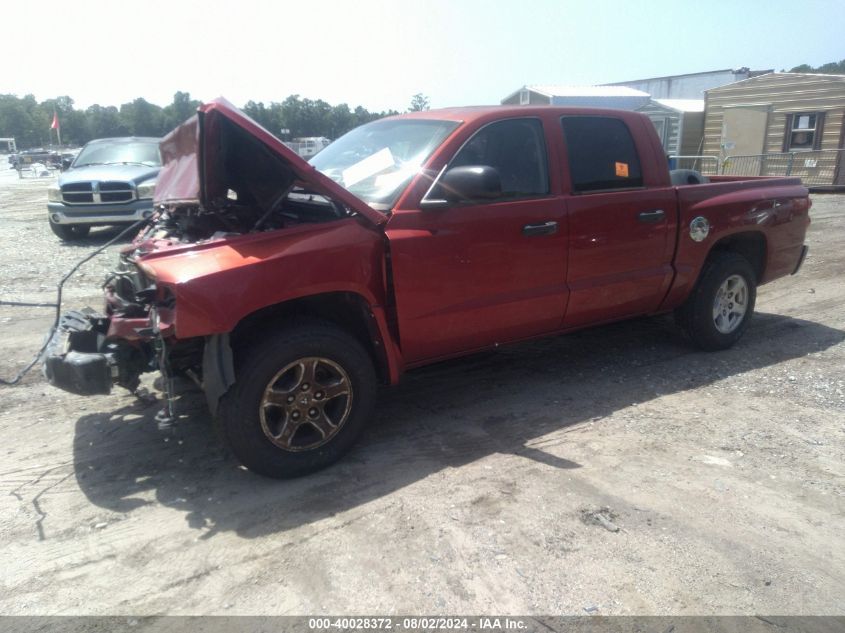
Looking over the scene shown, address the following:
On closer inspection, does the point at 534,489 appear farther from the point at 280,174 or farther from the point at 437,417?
the point at 280,174

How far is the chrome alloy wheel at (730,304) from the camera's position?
18.4 ft

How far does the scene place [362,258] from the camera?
3697 millimetres

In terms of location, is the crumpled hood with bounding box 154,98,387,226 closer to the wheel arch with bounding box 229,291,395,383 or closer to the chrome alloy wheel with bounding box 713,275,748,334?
the wheel arch with bounding box 229,291,395,383

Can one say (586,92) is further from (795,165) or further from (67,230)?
(67,230)

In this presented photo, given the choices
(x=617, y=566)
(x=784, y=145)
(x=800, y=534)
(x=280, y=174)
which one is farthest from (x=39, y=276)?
(x=784, y=145)

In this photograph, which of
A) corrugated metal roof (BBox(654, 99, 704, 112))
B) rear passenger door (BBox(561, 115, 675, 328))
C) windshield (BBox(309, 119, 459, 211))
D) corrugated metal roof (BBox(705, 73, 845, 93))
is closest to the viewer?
windshield (BBox(309, 119, 459, 211))

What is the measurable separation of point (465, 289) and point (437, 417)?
0.96 meters

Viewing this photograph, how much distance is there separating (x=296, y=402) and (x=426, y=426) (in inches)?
42.8

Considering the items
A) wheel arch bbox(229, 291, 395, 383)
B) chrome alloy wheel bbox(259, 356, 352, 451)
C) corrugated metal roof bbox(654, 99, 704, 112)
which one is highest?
corrugated metal roof bbox(654, 99, 704, 112)

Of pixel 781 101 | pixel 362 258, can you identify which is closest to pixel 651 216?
pixel 362 258

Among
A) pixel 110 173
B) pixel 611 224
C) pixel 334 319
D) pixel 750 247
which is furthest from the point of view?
pixel 110 173

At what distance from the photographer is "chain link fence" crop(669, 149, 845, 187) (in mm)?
18656

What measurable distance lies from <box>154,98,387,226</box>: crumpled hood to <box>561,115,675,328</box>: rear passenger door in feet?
5.09

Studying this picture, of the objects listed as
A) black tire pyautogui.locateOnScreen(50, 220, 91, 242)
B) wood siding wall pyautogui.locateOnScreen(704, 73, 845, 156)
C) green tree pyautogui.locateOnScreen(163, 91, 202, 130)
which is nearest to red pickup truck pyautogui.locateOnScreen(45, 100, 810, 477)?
black tire pyautogui.locateOnScreen(50, 220, 91, 242)
